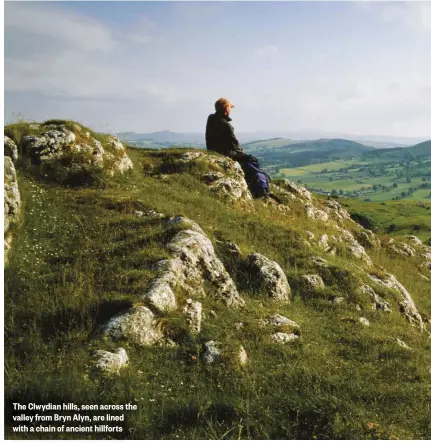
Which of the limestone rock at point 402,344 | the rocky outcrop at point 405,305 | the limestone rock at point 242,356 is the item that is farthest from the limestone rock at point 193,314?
the rocky outcrop at point 405,305

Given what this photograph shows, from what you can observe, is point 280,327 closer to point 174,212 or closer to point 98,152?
point 174,212

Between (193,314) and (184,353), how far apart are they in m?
1.31

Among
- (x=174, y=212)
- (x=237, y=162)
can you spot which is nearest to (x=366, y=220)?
(x=237, y=162)

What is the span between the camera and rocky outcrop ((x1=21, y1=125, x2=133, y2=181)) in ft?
62.0

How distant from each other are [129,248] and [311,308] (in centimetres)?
587

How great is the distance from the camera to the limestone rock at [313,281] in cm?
1467

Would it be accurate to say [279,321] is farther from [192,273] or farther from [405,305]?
[405,305]

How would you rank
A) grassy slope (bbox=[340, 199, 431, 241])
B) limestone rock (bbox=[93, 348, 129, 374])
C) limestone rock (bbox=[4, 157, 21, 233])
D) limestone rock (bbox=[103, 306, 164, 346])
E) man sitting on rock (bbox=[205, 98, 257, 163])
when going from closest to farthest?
limestone rock (bbox=[93, 348, 129, 374])
limestone rock (bbox=[103, 306, 164, 346])
limestone rock (bbox=[4, 157, 21, 233])
man sitting on rock (bbox=[205, 98, 257, 163])
grassy slope (bbox=[340, 199, 431, 241])

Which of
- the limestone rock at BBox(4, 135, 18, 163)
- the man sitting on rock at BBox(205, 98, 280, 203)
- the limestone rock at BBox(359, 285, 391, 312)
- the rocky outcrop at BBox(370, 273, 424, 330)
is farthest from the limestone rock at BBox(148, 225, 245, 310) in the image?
the man sitting on rock at BBox(205, 98, 280, 203)

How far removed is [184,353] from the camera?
32.2ft

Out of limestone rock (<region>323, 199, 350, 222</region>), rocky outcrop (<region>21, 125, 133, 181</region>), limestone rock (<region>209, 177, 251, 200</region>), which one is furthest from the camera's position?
limestone rock (<region>323, 199, 350, 222</region>)

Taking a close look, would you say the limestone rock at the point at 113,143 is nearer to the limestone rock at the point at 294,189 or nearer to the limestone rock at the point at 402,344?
the limestone rock at the point at 294,189

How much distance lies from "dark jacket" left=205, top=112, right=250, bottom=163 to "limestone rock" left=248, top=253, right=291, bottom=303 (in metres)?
12.5

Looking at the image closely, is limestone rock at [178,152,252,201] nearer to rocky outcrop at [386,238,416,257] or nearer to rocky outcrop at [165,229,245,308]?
rocky outcrop at [165,229,245,308]
